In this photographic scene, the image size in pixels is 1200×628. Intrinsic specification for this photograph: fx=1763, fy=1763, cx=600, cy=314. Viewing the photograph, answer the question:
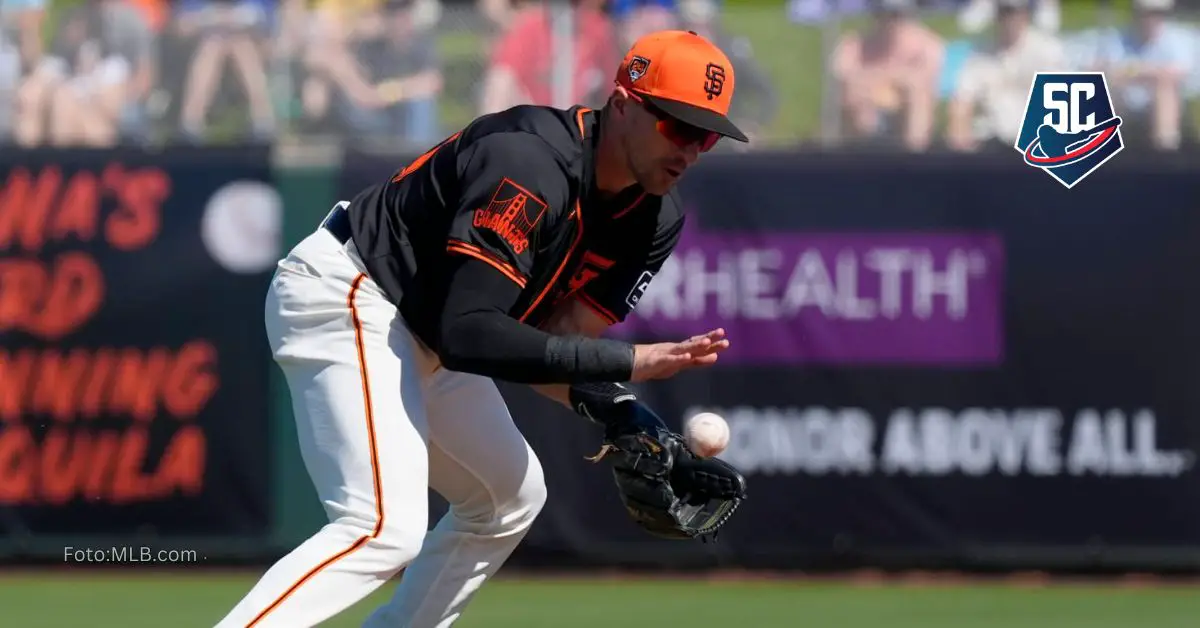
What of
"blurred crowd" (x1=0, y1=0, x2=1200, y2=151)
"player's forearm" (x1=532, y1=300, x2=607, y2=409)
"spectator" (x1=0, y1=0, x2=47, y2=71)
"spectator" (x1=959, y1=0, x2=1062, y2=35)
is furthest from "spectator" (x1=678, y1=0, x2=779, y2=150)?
"player's forearm" (x1=532, y1=300, x2=607, y2=409)

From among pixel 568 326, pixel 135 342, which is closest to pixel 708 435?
pixel 568 326

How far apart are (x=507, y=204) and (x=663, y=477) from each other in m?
1.11

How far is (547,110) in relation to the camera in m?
5.52

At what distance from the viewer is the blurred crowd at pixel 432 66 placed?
10.3 m

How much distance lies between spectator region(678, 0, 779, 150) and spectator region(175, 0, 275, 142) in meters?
2.53

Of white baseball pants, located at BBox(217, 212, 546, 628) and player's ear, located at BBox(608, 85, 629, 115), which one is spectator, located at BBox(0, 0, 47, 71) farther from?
player's ear, located at BBox(608, 85, 629, 115)

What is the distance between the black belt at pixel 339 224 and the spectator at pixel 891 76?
17.1 ft

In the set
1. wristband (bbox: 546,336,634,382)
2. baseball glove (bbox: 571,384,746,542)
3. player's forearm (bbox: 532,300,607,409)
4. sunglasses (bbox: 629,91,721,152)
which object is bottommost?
baseball glove (bbox: 571,384,746,542)

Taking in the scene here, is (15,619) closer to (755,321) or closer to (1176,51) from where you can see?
(755,321)

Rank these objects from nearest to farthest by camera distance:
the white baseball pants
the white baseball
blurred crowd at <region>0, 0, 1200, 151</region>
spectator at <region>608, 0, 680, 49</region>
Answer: the white baseball pants, the white baseball, blurred crowd at <region>0, 0, 1200, 151</region>, spectator at <region>608, 0, 680, 49</region>

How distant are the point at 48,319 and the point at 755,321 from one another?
407 centimetres

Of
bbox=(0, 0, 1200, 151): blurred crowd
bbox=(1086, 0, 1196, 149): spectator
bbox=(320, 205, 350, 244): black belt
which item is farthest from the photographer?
bbox=(0, 0, 1200, 151): blurred crowd

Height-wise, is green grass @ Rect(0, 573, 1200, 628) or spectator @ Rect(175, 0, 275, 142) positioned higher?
spectator @ Rect(175, 0, 275, 142)

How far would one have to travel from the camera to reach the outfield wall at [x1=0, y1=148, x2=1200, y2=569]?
392 inches
